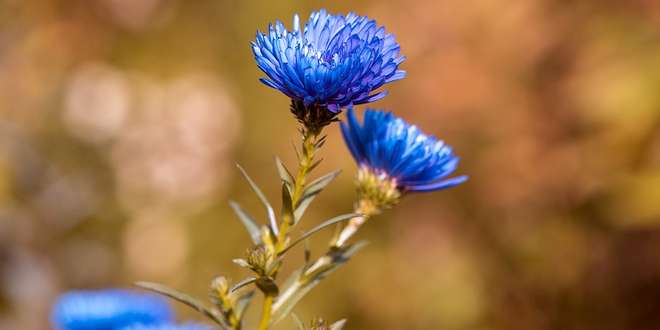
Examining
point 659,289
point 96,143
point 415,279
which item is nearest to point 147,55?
point 96,143

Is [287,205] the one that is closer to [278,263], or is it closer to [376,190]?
[278,263]

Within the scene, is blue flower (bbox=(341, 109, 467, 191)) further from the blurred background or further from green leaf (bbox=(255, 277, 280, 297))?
the blurred background

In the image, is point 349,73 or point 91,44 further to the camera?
point 91,44

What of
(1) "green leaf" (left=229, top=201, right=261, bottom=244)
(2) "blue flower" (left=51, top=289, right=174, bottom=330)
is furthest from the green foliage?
(2) "blue flower" (left=51, top=289, right=174, bottom=330)

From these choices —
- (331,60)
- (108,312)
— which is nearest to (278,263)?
(331,60)

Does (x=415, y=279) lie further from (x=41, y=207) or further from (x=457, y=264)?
(x=41, y=207)
